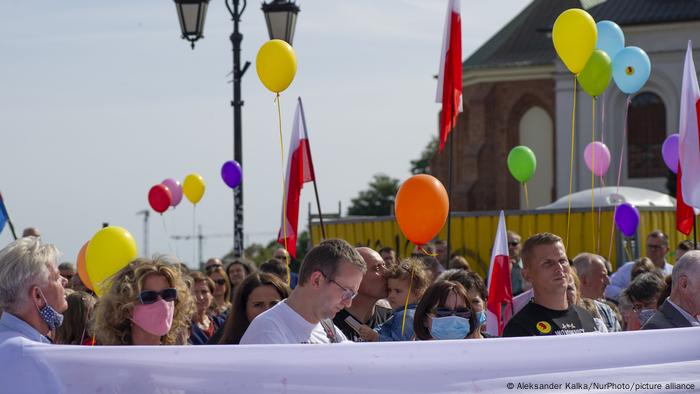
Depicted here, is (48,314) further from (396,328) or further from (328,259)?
(396,328)

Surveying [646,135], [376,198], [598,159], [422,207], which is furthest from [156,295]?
[376,198]

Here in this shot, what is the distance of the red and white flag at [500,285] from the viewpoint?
9156 mm

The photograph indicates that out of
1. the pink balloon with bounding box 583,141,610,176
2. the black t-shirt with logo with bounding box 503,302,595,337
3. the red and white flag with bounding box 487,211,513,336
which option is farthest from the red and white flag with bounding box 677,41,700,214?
the pink balloon with bounding box 583,141,610,176

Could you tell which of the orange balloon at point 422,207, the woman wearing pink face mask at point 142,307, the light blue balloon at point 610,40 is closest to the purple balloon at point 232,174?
the light blue balloon at point 610,40

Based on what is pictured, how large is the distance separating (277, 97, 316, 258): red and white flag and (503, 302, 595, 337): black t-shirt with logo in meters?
4.42

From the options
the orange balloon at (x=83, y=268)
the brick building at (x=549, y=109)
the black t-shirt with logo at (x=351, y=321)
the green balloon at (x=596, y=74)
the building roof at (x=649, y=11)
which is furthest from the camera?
the brick building at (x=549, y=109)

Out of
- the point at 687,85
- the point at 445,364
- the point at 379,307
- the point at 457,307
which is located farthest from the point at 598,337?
the point at 687,85

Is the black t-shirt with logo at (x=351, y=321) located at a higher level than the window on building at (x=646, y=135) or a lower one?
lower

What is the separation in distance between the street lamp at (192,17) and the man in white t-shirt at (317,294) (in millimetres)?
8453

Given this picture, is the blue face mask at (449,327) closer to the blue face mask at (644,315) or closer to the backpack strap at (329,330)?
the backpack strap at (329,330)

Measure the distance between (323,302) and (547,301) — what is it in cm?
217

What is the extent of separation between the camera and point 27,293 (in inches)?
197

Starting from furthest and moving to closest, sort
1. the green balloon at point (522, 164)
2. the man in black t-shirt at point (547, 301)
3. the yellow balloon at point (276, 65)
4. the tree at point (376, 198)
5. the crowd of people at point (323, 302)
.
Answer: the tree at point (376, 198), the green balloon at point (522, 164), the yellow balloon at point (276, 65), the man in black t-shirt at point (547, 301), the crowd of people at point (323, 302)

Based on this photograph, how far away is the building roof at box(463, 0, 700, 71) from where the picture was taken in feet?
148
